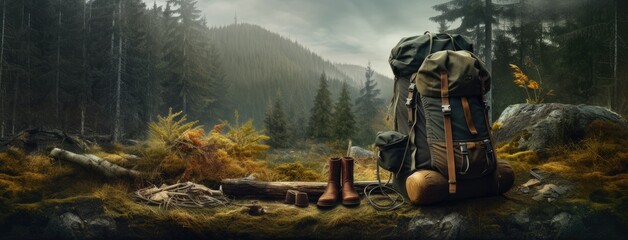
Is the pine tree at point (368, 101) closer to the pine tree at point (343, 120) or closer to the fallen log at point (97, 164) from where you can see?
the pine tree at point (343, 120)

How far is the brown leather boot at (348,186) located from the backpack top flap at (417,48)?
1171mm

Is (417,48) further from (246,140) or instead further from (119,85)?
(119,85)

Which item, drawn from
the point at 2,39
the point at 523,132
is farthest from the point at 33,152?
the point at 2,39

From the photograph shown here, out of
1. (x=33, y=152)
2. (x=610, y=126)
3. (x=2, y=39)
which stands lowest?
(x=33, y=152)

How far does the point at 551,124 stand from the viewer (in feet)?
21.5

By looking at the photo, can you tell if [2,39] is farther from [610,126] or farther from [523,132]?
[610,126]

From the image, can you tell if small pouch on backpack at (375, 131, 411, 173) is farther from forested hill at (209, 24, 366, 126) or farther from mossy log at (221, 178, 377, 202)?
forested hill at (209, 24, 366, 126)

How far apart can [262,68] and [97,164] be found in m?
29.3

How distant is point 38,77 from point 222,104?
8836 millimetres

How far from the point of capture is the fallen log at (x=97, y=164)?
5.32 meters

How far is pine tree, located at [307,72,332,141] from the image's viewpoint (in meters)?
18.4

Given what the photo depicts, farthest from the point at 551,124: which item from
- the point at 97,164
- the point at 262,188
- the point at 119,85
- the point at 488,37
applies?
the point at 119,85

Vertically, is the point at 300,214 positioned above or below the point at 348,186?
below

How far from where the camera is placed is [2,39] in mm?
18078
